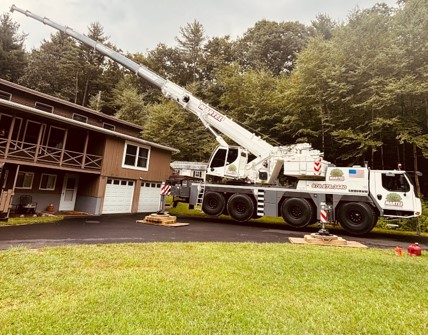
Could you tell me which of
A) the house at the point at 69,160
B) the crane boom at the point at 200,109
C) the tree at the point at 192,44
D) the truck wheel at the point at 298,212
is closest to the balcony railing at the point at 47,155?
the house at the point at 69,160

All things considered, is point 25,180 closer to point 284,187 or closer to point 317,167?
point 284,187

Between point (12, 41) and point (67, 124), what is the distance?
3086 cm

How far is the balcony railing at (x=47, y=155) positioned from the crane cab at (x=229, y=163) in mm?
7246

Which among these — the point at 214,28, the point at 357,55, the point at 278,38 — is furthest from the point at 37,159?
the point at 278,38

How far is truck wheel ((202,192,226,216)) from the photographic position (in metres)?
14.5

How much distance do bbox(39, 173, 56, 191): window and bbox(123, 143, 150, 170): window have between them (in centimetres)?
421

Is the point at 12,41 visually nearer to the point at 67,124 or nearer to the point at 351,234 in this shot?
the point at 67,124

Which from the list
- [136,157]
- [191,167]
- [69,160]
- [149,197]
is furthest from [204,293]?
[191,167]

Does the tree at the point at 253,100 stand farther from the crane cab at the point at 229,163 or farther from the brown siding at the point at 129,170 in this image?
the brown siding at the point at 129,170

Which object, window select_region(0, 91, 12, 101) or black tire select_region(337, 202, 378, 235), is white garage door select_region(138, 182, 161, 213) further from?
black tire select_region(337, 202, 378, 235)

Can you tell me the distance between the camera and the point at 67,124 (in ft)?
47.6

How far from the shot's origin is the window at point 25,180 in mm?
14028

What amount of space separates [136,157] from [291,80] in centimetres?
1449

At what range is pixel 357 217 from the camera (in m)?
11.9
